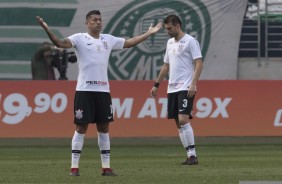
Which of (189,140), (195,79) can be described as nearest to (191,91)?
(195,79)

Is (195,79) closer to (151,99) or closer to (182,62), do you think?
(182,62)

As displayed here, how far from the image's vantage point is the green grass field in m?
12.0

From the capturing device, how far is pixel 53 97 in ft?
73.6

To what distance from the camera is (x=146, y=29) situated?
1187 inches

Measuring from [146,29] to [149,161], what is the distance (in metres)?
14.9

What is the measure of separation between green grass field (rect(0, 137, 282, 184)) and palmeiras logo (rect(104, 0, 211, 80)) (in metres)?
6.52

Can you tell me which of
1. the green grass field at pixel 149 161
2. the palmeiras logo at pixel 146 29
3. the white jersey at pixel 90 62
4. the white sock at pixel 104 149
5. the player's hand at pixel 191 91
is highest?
the palmeiras logo at pixel 146 29

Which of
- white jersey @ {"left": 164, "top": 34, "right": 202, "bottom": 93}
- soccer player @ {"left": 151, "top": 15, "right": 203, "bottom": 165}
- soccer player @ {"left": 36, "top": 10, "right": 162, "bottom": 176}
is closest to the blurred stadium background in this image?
soccer player @ {"left": 36, "top": 10, "right": 162, "bottom": 176}

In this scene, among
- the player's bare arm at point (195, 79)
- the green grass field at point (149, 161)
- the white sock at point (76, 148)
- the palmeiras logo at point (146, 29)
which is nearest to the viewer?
the green grass field at point (149, 161)

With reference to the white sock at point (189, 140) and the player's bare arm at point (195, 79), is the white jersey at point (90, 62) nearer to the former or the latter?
the player's bare arm at point (195, 79)

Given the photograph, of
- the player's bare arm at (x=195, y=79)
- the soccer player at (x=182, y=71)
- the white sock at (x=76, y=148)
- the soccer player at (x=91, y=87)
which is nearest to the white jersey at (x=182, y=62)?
the soccer player at (x=182, y=71)

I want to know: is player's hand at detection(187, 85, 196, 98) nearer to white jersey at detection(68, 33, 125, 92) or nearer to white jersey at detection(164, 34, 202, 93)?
white jersey at detection(164, 34, 202, 93)

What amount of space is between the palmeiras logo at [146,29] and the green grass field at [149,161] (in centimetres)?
652

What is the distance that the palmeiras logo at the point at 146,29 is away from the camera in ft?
98.3
